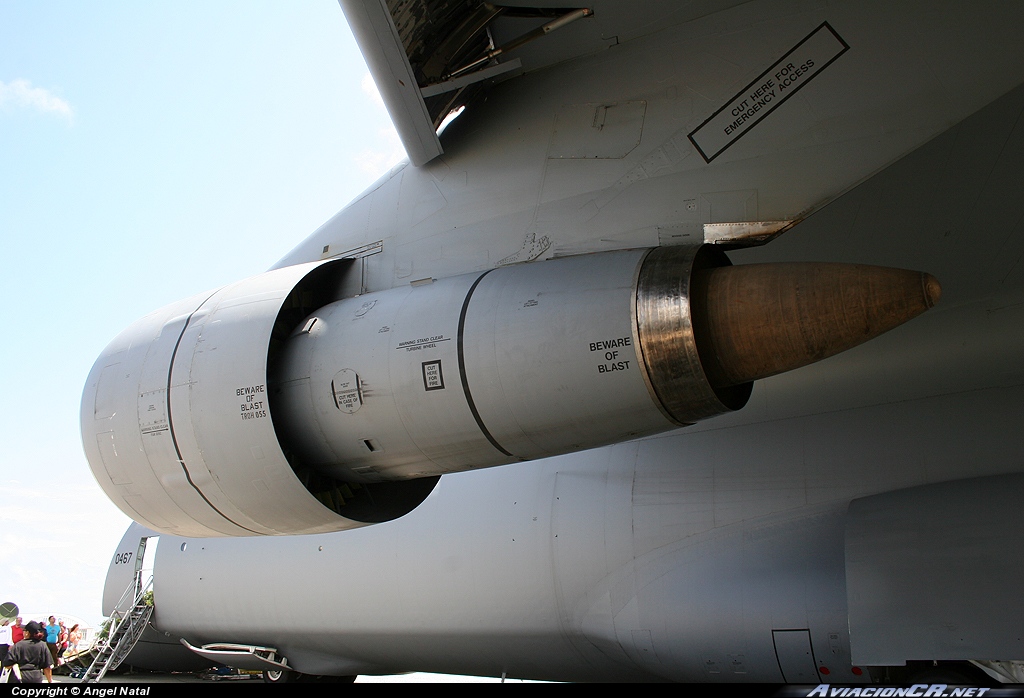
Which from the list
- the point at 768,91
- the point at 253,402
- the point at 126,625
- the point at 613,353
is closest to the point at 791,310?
the point at 613,353

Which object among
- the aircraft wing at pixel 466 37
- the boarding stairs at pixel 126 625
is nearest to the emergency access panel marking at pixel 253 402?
the aircraft wing at pixel 466 37

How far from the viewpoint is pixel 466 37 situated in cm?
398

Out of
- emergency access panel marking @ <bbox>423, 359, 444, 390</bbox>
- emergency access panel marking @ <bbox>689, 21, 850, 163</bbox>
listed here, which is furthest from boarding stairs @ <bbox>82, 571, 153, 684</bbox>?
emergency access panel marking @ <bbox>689, 21, 850, 163</bbox>

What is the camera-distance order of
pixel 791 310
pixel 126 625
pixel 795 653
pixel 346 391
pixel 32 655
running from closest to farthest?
pixel 791 310 → pixel 346 391 → pixel 795 653 → pixel 32 655 → pixel 126 625

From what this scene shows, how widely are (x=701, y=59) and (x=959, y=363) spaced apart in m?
3.04

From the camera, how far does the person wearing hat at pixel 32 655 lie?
283 inches

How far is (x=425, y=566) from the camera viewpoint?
7.46 meters

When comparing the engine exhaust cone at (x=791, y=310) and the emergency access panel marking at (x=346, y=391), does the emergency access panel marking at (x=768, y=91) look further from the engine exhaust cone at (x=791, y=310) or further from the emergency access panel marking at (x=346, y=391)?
the emergency access panel marking at (x=346, y=391)

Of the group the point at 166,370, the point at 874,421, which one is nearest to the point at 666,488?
the point at 874,421

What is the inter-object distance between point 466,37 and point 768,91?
1.50 m

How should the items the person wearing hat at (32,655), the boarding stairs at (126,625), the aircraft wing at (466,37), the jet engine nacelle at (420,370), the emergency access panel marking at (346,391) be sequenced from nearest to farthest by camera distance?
the jet engine nacelle at (420,370) < the aircraft wing at (466,37) < the emergency access panel marking at (346,391) < the person wearing hat at (32,655) < the boarding stairs at (126,625)

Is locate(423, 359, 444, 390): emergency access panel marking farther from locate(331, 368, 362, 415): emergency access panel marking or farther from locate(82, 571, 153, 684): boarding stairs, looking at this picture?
locate(82, 571, 153, 684): boarding stairs

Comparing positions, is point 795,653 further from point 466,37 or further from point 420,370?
point 466,37

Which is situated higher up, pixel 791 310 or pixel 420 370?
pixel 420 370
